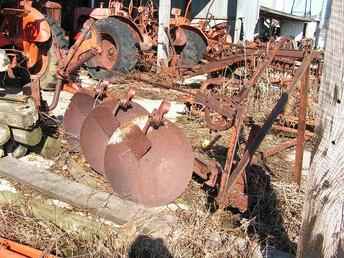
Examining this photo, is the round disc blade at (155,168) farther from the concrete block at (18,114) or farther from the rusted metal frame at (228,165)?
the concrete block at (18,114)

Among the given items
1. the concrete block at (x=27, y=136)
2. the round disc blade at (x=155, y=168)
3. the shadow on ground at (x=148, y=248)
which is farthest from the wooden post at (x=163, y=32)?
the shadow on ground at (x=148, y=248)

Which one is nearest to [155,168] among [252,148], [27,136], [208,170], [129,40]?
[208,170]

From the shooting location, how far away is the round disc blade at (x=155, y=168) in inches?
135

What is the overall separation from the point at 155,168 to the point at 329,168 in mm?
2039

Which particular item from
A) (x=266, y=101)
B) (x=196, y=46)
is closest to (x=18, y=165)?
(x=266, y=101)

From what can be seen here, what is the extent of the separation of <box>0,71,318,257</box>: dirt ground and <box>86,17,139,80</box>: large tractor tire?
330cm

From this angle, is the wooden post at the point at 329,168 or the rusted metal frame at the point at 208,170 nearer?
the wooden post at the point at 329,168

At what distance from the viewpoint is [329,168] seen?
1523 mm

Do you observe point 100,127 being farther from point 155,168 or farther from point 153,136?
point 155,168

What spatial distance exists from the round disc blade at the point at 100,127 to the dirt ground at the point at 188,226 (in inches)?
5.9

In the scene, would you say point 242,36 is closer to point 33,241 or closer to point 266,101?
point 266,101

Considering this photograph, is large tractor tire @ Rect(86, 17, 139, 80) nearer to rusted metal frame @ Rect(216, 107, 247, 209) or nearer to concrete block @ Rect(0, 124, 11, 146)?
concrete block @ Rect(0, 124, 11, 146)

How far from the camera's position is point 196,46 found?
8508mm

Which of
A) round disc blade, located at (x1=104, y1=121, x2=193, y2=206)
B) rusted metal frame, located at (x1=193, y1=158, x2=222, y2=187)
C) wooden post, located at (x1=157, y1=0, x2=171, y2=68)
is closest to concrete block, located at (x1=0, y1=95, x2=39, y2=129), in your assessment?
round disc blade, located at (x1=104, y1=121, x2=193, y2=206)
